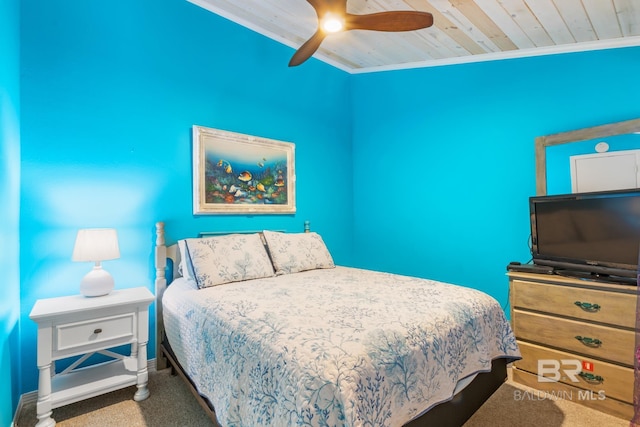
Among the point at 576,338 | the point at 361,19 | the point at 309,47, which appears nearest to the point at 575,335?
the point at 576,338

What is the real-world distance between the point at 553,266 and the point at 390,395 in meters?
1.87

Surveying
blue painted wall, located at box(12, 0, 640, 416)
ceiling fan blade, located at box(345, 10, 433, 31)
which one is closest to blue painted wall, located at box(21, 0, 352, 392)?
blue painted wall, located at box(12, 0, 640, 416)

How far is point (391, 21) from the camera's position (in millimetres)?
2033

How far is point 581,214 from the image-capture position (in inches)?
87.1

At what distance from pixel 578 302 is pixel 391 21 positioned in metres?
2.18

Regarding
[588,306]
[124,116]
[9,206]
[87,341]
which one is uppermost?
[124,116]

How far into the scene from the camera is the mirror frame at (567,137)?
230 centimetres

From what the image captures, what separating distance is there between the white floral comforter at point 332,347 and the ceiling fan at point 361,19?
1.69 metres

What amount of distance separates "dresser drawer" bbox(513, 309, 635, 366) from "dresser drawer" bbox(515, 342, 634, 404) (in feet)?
0.16

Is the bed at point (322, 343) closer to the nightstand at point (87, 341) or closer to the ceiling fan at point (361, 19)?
the nightstand at point (87, 341)

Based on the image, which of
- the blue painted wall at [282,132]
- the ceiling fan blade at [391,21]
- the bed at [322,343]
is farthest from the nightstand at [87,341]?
the ceiling fan blade at [391,21]

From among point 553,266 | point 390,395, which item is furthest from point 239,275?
point 553,266

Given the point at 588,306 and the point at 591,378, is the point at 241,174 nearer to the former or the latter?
the point at 588,306

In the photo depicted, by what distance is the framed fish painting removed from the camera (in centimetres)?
275
